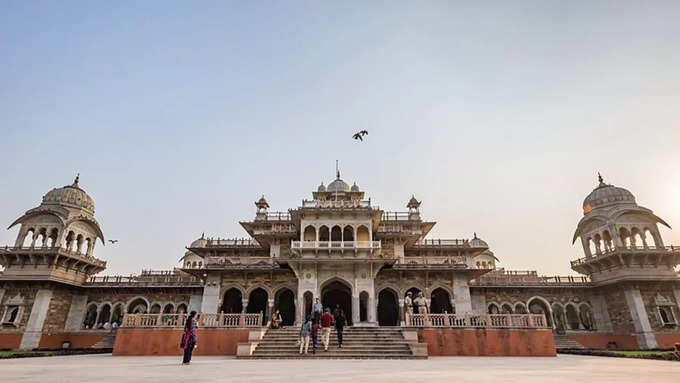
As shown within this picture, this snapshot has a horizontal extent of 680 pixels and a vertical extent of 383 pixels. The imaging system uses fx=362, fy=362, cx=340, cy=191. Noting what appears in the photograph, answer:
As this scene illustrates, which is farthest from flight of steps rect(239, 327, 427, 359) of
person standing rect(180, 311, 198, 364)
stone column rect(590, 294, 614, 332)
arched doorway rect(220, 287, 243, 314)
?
stone column rect(590, 294, 614, 332)

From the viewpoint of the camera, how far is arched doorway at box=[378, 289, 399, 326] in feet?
87.6

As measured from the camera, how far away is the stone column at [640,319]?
24031mm

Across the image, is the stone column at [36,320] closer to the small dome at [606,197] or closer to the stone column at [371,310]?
the stone column at [371,310]

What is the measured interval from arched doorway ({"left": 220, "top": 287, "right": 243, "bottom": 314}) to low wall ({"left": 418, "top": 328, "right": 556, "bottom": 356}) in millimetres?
15040

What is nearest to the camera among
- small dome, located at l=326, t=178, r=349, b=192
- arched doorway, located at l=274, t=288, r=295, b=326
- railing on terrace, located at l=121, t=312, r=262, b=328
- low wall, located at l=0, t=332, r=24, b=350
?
railing on terrace, located at l=121, t=312, r=262, b=328

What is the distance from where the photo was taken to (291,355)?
1386cm

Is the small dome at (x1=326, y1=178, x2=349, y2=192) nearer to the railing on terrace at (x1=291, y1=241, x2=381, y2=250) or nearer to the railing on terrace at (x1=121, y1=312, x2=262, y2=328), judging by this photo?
the railing on terrace at (x1=291, y1=241, x2=381, y2=250)

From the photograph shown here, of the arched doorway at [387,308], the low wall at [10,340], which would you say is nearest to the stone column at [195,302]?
the low wall at [10,340]

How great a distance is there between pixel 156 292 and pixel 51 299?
6.80 meters

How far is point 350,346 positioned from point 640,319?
22052 mm

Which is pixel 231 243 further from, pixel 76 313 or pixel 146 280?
pixel 76 313

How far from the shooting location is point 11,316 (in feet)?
83.9

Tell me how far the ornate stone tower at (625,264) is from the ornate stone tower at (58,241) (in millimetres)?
39604

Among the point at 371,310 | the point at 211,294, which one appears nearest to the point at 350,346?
the point at 371,310
